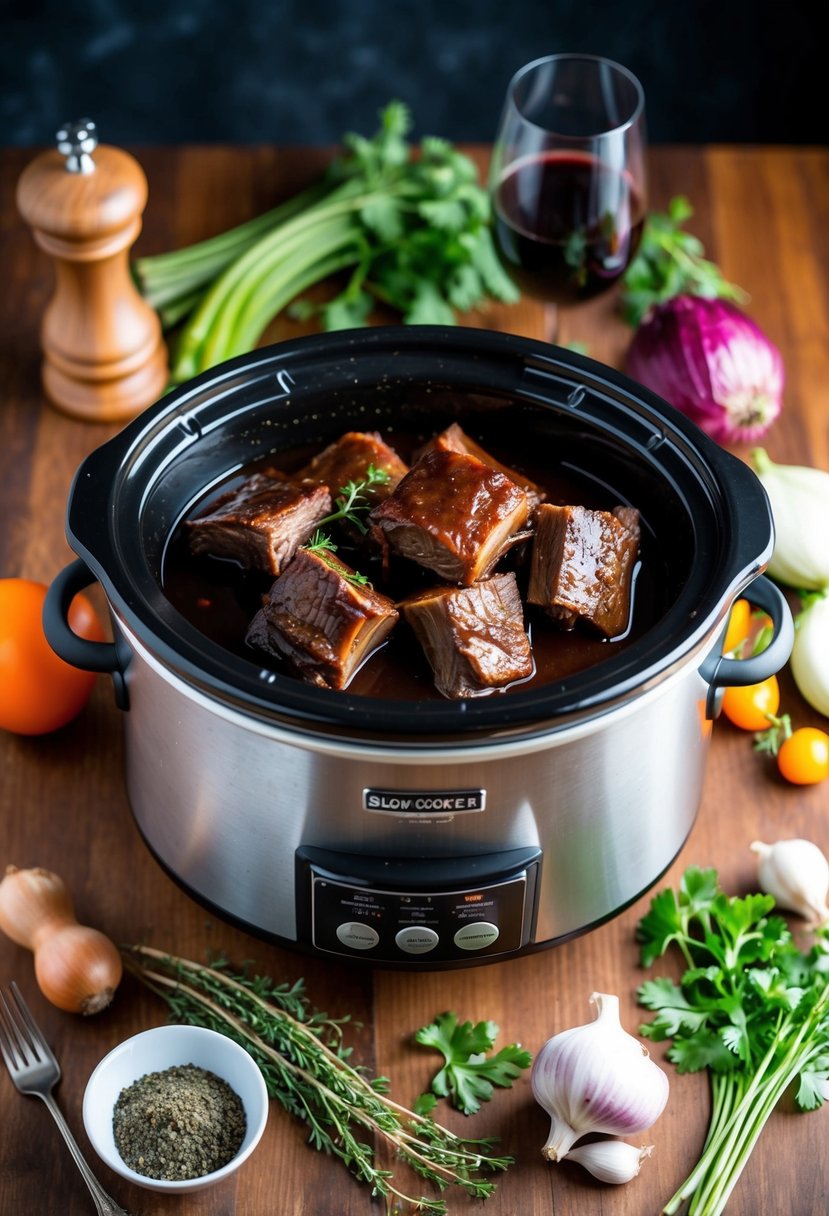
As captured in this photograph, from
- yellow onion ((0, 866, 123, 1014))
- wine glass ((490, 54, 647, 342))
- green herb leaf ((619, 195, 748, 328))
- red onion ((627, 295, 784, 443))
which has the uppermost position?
wine glass ((490, 54, 647, 342))

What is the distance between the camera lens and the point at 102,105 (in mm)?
4289

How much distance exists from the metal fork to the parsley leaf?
51cm

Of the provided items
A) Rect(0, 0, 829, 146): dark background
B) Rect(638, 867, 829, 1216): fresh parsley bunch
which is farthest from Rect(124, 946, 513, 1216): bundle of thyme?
Rect(0, 0, 829, 146): dark background

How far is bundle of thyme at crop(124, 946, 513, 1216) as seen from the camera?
1.89 m

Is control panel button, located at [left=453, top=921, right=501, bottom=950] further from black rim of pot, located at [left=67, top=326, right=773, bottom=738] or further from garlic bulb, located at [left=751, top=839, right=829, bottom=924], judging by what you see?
garlic bulb, located at [left=751, top=839, right=829, bottom=924]

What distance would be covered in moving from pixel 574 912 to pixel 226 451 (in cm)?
90

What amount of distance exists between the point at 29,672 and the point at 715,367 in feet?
4.79

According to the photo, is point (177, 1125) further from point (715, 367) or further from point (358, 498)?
point (715, 367)

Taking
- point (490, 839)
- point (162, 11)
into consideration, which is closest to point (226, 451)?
point (490, 839)

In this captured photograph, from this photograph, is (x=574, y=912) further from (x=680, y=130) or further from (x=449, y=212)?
(x=680, y=130)

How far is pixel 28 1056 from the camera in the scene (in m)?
2.01

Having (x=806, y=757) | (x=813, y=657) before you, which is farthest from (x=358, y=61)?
(x=806, y=757)

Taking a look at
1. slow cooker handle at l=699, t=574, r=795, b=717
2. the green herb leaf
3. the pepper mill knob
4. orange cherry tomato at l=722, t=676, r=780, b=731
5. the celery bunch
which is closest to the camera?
slow cooker handle at l=699, t=574, r=795, b=717

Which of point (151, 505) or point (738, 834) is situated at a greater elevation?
point (151, 505)
